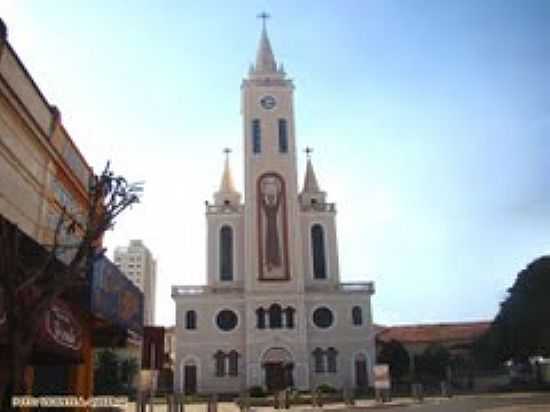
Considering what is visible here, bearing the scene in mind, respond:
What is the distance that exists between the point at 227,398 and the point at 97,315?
3506 cm

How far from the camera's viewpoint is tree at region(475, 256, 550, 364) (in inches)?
1969

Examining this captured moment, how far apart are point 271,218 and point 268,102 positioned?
38.7 ft

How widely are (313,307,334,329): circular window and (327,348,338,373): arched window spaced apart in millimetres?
2111

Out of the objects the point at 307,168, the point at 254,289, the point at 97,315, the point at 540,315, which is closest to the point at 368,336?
the point at 254,289

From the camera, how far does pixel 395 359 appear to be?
205 ft

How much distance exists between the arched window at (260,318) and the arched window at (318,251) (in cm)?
610

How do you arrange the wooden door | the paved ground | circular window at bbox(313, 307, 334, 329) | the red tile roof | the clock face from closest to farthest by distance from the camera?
1. the paved ground
2. the wooden door
3. circular window at bbox(313, 307, 334, 329)
4. the clock face
5. the red tile roof

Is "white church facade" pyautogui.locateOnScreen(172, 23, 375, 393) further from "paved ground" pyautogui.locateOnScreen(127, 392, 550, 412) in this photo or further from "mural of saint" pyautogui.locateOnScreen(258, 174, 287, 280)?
"paved ground" pyautogui.locateOnScreen(127, 392, 550, 412)

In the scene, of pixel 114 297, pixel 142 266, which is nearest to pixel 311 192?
pixel 114 297

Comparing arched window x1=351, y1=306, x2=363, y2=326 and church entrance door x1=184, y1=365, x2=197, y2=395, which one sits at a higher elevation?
arched window x1=351, y1=306, x2=363, y2=326

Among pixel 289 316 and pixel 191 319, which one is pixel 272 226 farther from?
pixel 191 319

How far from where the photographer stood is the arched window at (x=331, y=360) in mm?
55812

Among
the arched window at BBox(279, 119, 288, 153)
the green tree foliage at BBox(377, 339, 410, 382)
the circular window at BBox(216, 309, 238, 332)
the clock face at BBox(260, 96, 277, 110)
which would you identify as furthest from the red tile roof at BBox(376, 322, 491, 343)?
the clock face at BBox(260, 96, 277, 110)

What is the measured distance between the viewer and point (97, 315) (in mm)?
18094
